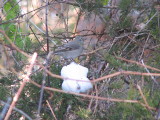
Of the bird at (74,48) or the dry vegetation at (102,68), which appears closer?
the dry vegetation at (102,68)

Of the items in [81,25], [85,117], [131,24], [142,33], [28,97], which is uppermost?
[81,25]

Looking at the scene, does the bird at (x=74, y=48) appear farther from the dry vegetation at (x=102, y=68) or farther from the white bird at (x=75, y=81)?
the white bird at (x=75, y=81)

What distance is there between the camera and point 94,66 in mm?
3865

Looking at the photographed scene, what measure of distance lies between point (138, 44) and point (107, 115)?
1.15 meters

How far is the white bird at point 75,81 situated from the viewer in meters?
3.20

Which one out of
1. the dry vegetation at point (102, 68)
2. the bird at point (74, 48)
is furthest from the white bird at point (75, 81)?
the bird at point (74, 48)

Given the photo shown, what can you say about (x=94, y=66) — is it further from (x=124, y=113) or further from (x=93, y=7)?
(x=124, y=113)

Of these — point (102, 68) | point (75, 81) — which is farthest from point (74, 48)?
point (75, 81)

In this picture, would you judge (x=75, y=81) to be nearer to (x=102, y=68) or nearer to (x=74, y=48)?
(x=102, y=68)

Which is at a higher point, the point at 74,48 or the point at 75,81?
the point at 74,48

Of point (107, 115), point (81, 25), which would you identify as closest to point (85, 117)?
point (107, 115)

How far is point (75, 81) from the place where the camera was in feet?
10.7

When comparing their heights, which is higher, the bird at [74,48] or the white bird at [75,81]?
the bird at [74,48]

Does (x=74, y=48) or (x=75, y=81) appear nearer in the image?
(x=75, y=81)
